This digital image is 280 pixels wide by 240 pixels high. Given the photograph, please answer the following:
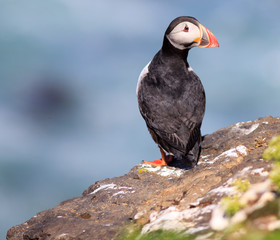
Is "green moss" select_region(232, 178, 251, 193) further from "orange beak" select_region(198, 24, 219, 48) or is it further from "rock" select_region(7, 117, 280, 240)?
"orange beak" select_region(198, 24, 219, 48)

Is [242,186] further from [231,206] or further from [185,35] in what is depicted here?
[185,35]

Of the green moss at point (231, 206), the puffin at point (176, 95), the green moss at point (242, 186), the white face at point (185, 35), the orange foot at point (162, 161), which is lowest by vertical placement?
the green moss at point (231, 206)

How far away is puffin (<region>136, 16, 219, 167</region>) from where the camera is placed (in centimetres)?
670

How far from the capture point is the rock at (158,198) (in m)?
3.98

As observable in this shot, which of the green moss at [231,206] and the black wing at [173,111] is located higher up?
the black wing at [173,111]

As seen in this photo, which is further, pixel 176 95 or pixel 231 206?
pixel 176 95

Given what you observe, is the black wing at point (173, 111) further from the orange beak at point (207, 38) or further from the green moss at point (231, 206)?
the green moss at point (231, 206)

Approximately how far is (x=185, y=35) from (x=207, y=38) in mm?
382

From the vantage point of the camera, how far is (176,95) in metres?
6.84

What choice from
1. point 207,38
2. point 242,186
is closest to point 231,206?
point 242,186

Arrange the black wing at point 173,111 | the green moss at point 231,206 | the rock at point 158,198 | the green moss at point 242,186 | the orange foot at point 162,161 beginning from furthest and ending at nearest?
1. the orange foot at point 162,161
2. the black wing at point 173,111
3. the rock at point 158,198
4. the green moss at point 242,186
5. the green moss at point 231,206

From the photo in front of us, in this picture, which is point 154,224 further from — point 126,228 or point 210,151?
point 210,151

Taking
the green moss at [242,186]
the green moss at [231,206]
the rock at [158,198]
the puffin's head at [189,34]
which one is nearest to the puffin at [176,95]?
the puffin's head at [189,34]

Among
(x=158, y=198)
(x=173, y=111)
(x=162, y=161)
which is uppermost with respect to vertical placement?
(x=173, y=111)
